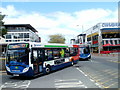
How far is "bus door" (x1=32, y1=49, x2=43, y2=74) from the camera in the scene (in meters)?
12.4

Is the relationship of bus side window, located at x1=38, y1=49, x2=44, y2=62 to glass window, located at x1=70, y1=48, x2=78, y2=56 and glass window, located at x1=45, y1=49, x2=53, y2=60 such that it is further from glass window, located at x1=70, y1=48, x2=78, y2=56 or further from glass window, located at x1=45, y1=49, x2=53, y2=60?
glass window, located at x1=70, y1=48, x2=78, y2=56

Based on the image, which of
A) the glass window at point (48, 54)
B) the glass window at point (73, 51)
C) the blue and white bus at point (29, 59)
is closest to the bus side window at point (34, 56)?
the blue and white bus at point (29, 59)

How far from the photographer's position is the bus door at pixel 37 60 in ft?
40.6

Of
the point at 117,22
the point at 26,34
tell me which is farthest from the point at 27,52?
the point at 26,34

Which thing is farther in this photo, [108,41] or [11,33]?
[11,33]

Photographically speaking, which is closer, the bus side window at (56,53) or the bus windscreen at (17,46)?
the bus windscreen at (17,46)

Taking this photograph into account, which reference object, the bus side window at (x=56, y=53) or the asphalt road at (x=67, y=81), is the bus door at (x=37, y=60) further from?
the bus side window at (x=56, y=53)

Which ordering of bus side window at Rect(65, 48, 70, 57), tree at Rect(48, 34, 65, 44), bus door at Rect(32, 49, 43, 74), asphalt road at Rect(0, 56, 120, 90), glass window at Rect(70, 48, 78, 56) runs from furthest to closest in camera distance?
tree at Rect(48, 34, 65, 44), glass window at Rect(70, 48, 78, 56), bus side window at Rect(65, 48, 70, 57), bus door at Rect(32, 49, 43, 74), asphalt road at Rect(0, 56, 120, 90)

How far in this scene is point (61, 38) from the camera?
260 feet

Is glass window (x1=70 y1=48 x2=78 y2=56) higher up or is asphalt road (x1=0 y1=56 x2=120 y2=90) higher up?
glass window (x1=70 y1=48 x2=78 y2=56)

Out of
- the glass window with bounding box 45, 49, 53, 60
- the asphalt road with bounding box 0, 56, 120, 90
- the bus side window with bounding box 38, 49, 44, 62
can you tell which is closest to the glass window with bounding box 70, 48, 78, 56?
the glass window with bounding box 45, 49, 53, 60

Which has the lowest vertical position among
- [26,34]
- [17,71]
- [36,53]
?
[17,71]

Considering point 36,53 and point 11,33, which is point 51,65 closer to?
point 36,53

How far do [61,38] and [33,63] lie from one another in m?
67.3
